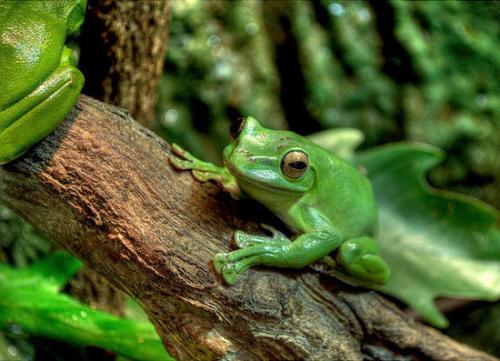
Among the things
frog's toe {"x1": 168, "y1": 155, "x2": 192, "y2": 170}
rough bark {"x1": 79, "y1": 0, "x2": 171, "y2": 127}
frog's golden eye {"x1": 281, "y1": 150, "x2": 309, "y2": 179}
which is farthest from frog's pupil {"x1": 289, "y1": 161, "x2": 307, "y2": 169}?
rough bark {"x1": 79, "y1": 0, "x2": 171, "y2": 127}

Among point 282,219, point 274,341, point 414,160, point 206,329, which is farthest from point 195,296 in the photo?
point 414,160

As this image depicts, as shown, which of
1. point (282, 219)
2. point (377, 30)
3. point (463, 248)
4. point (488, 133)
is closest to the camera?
point (282, 219)

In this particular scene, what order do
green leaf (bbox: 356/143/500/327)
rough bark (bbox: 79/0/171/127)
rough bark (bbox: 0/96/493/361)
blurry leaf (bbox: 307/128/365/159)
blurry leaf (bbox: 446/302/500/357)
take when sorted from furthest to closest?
1. blurry leaf (bbox: 446/302/500/357)
2. blurry leaf (bbox: 307/128/365/159)
3. green leaf (bbox: 356/143/500/327)
4. rough bark (bbox: 79/0/171/127)
5. rough bark (bbox: 0/96/493/361)

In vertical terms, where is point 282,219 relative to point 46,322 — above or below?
above

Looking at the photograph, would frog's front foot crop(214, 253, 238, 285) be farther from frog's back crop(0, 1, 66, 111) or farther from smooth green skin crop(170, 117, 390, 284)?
frog's back crop(0, 1, 66, 111)

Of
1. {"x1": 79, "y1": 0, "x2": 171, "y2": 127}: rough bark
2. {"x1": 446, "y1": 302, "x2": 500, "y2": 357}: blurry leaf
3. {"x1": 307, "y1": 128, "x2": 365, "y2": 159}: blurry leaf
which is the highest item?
{"x1": 79, "y1": 0, "x2": 171, "y2": 127}: rough bark

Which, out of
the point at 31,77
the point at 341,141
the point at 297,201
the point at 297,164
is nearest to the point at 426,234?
the point at 341,141

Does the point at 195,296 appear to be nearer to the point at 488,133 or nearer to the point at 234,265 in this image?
the point at 234,265

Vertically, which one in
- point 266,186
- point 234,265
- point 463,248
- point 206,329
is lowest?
point 463,248
